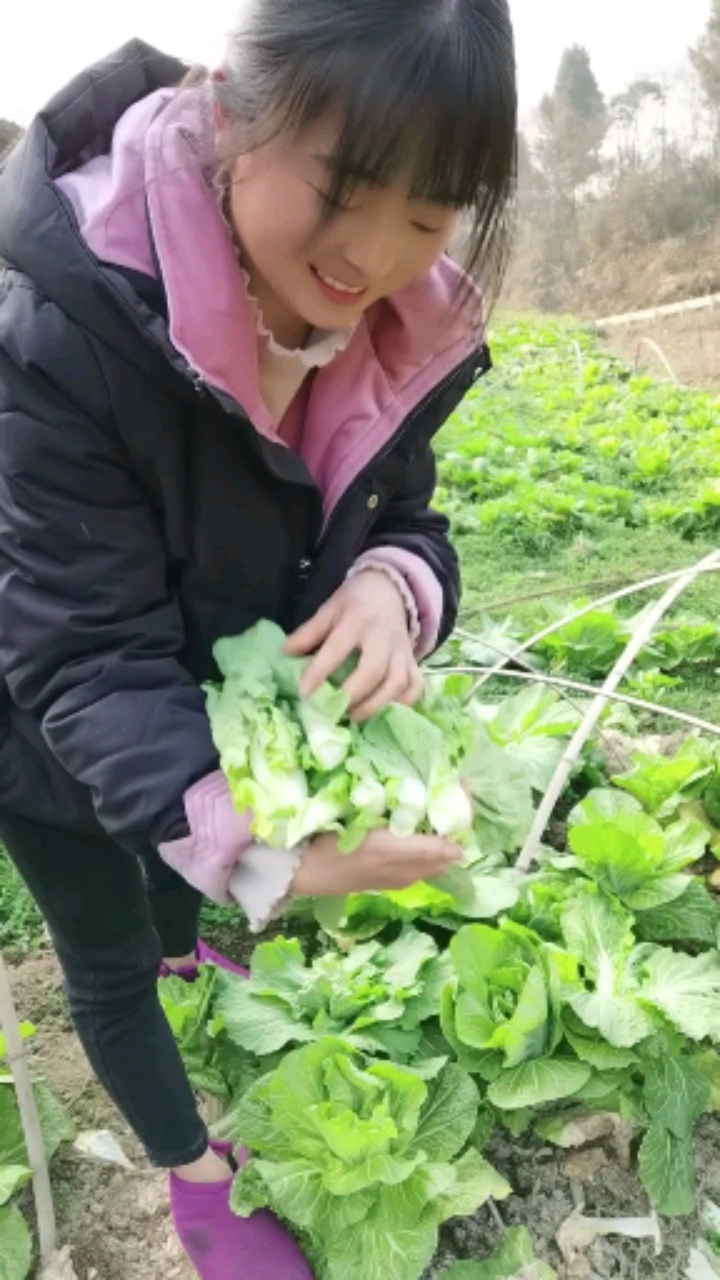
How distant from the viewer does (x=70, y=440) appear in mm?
1144

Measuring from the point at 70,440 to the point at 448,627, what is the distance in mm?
575

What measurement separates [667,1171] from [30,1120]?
3.27 ft

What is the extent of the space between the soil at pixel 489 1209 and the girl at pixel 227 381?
875mm

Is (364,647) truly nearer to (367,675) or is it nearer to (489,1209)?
(367,675)

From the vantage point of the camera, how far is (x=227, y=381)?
1183mm

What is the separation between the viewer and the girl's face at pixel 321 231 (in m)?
1.03

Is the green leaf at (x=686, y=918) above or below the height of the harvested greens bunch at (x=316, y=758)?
below

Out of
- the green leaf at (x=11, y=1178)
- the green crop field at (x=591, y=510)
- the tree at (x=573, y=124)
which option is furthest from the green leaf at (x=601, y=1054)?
the tree at (x=573, y=124)

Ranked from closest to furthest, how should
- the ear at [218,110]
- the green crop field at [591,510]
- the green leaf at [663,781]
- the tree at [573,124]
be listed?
the ear at [218,110], the green leaf at [663,781], the green crop field at [591,510], the tree at [573,124]

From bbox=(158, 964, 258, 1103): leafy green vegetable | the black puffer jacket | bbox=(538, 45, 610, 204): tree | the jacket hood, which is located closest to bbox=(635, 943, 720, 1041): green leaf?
bbox=(158, 964, 258, 1103): leafy green vegetable

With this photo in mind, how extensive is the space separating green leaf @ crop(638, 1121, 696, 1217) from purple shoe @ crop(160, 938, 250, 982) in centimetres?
78

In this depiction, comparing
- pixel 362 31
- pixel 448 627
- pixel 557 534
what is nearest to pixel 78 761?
pixel 448 627

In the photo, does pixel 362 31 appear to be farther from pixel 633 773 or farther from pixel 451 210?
pixel 633 773

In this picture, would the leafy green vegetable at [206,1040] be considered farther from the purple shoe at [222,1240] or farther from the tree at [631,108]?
the tree at [631,108]
